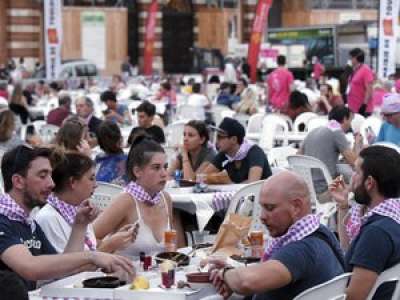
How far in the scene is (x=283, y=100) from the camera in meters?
23.0

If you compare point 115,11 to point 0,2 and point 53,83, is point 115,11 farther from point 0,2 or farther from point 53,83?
point 53,83

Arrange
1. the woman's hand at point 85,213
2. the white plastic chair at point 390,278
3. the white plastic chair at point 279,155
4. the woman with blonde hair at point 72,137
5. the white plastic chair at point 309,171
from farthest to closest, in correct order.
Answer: the white plastic chair at point 279,155 < the white plastic chair at point 309,171 < the woman with blonde hair at point 72,137 < the woman's hand at point 85,213 < the white plastic chair at point 390,278

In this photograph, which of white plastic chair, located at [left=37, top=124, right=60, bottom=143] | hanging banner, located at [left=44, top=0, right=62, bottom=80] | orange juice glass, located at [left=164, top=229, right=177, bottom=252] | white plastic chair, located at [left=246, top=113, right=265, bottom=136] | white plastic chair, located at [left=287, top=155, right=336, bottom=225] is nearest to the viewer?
orange juice glass, located at [left=164, top=229, right=177, bottom=252]

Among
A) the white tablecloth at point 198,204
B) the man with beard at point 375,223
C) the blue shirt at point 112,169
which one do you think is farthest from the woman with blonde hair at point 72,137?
the man with beard at point 375,223

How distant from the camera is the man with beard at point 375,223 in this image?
546cm

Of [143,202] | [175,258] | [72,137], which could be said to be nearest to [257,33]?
[72,137]

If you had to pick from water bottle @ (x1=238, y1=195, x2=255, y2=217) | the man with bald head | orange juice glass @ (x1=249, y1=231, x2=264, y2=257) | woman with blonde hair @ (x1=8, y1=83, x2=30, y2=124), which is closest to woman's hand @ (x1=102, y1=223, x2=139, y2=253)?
orange juice glass @ (x1=249, y1=231, x2=264, y2=257)

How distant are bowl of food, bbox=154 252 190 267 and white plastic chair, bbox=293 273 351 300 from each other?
1.30 metres

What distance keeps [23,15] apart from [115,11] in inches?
130

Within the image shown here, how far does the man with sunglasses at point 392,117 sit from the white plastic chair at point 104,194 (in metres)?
3.61

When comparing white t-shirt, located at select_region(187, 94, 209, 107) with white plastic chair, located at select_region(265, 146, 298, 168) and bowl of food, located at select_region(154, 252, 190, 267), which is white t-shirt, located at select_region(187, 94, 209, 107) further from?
bowl of food, located at select_region(154, 252, 190, 267)

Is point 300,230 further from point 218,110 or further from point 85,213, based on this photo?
point 218,110

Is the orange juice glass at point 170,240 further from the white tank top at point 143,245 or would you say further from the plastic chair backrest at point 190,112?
the plastic chair backrest at point 190,112

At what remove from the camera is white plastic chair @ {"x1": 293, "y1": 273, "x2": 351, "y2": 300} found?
16.3 ft
